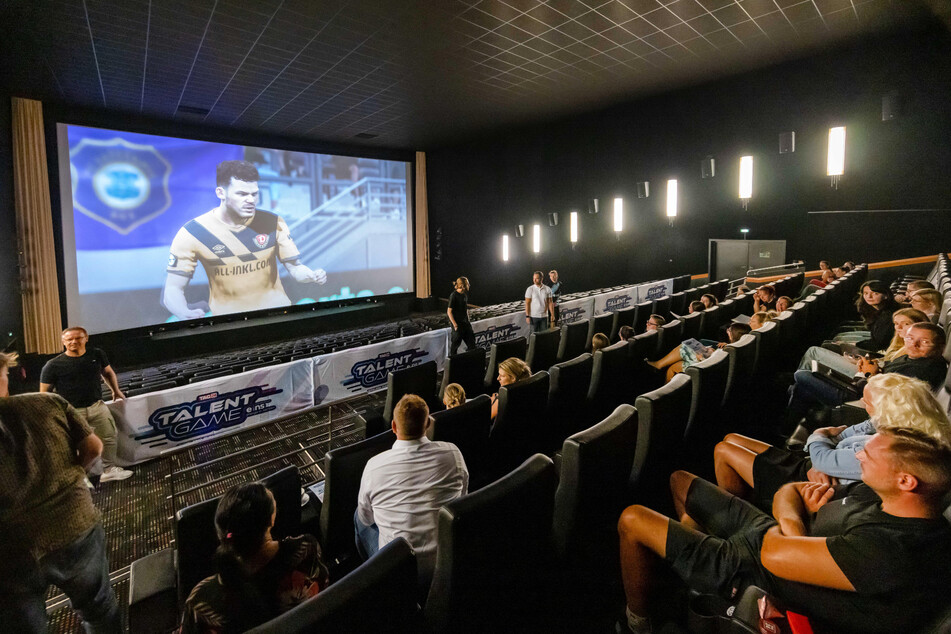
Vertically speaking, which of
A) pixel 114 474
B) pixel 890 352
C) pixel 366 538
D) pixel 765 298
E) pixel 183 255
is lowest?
pixel 114 474

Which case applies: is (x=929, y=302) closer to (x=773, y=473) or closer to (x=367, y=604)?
(x=773, y=473)

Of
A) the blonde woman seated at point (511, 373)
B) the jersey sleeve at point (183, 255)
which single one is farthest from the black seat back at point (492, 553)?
the jersey sleeve at point (183, 255)

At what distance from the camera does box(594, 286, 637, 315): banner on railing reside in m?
7.98

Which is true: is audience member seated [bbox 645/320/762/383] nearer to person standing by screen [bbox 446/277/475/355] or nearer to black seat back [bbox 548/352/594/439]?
black seat back [bbox 548/352/594/439]

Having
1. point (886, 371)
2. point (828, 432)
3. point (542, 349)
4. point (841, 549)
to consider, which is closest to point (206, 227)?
point (542, 349)

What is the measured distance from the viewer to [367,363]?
4.80 meters

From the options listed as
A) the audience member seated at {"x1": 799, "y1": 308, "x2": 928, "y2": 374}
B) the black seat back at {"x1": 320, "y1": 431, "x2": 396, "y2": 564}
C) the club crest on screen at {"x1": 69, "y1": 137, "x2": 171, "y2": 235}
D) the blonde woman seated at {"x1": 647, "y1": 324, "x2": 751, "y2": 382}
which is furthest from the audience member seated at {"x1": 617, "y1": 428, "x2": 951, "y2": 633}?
the club crest on screen at {"x1": 69, "y1": 137, "x2": 171, "y2": 235}

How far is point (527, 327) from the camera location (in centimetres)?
731

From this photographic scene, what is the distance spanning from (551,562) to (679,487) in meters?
0.71

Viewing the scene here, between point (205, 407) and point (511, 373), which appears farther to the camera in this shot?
point (205, 407)

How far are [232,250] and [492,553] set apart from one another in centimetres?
1113

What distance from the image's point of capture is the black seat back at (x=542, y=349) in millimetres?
4809

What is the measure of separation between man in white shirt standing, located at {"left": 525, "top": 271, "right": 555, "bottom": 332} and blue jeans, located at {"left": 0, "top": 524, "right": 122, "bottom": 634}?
18.2ft

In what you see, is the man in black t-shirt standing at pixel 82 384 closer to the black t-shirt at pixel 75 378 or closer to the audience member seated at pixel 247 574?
the black t-shirt at pixel 75 378
